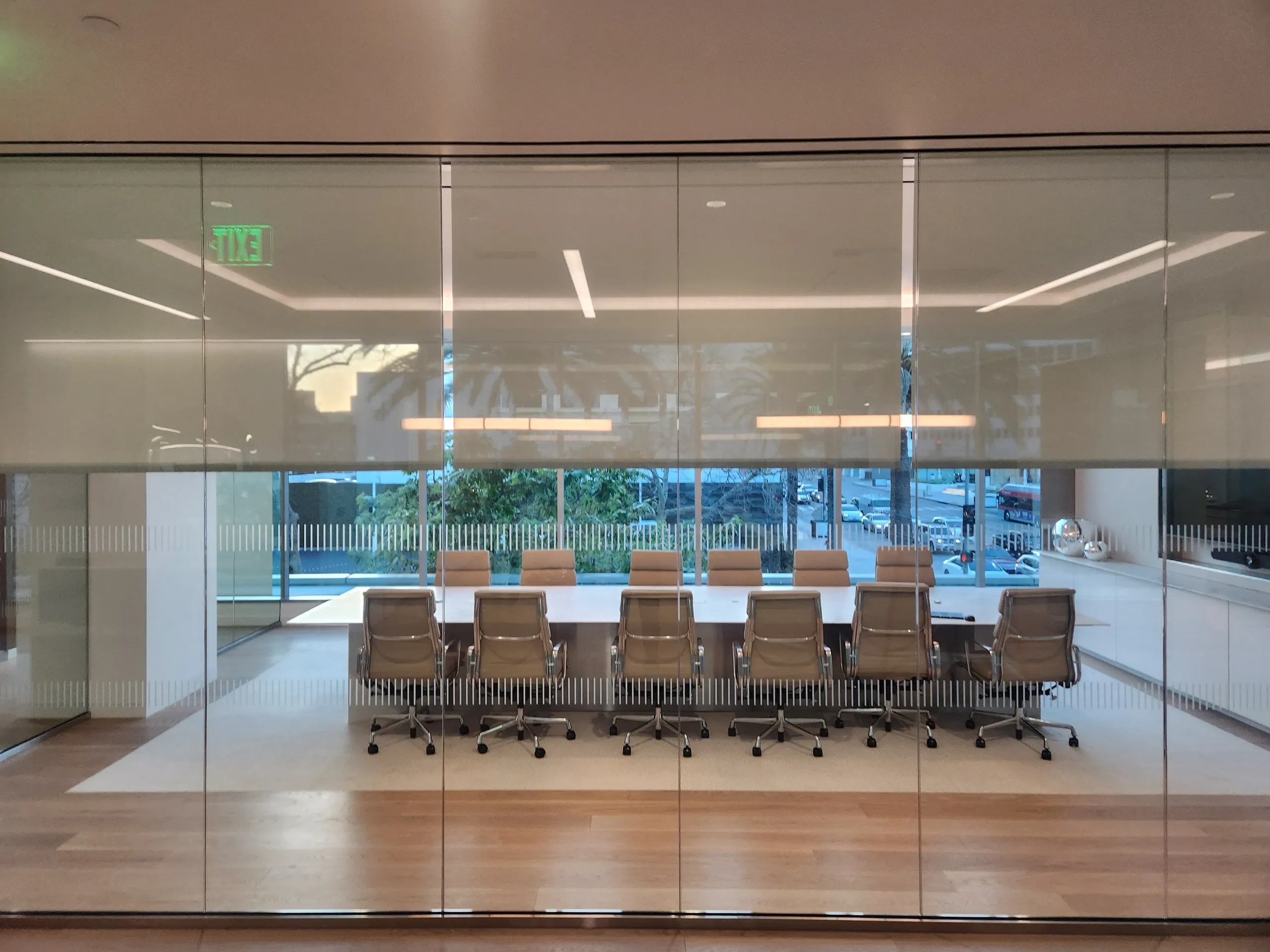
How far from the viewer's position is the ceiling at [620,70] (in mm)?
1915

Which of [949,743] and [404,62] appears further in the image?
[949,743]

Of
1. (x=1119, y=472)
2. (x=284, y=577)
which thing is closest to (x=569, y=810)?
(x=284, y=577)

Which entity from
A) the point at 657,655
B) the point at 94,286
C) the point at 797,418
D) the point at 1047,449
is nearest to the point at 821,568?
the point at 797,418

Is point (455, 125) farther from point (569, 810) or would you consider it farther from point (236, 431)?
point (569, 810)

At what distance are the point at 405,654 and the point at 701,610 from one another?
4.13 ft

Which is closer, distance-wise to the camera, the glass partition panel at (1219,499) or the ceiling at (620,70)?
the ceiling at (620,70)

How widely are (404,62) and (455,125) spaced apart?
45 centimetres

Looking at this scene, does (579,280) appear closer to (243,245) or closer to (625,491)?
(625,491)

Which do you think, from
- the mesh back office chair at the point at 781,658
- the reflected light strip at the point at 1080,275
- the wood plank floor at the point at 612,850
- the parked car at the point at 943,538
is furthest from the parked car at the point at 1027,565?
the reflected light strip at the point at 1080,275

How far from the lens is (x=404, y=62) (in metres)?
2.15

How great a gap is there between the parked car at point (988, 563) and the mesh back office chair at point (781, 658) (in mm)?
563

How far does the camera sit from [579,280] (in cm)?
286

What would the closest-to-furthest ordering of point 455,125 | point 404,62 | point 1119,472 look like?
1. point 404,62
2. point 455,125
3. point 1119,472

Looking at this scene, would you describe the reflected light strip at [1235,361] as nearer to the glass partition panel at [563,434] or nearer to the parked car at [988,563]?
the parked car at [988,563]
